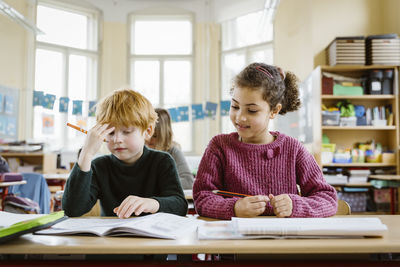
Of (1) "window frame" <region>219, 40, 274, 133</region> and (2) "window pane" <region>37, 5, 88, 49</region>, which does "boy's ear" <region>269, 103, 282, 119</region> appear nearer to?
(1) "window frame" <region>219, 40, 274, 133</region>

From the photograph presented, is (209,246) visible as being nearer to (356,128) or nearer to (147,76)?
(356,128)

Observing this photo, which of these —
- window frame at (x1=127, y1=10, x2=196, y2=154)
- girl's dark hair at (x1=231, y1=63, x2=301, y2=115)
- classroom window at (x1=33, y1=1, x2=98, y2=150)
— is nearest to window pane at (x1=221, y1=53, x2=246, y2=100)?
window frame at (x1=127, y1=10, x2=196, y2=154)

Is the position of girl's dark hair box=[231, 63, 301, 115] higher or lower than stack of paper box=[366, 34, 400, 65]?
lower

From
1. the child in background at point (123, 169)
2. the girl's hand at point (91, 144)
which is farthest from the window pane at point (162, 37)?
the girl's hand at point (91, 144)

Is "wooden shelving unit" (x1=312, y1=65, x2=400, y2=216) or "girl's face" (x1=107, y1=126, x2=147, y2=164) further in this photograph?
"wooden shelving unit" (x1=312, y1=65, x2=400, y2=216)

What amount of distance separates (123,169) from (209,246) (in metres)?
0.75

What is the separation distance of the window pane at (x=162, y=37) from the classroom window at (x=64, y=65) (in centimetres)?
83

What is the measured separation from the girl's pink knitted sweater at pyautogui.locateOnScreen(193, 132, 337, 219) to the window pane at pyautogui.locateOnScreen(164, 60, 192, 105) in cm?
592

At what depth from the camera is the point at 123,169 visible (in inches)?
52.2

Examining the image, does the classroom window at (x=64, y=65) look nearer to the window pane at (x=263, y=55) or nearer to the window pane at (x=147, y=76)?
the window pane at (x=147, y=76)

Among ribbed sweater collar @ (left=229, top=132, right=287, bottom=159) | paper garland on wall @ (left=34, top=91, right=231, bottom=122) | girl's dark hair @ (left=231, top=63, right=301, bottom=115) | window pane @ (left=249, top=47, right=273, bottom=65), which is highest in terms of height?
window pane @ (left=249, top=47, right=273, bottom=65)

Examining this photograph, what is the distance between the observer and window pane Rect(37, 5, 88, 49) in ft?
21.8

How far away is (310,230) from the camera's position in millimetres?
703

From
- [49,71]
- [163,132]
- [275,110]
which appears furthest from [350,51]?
[49,71]
